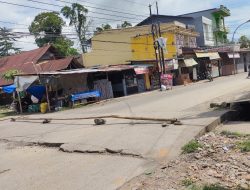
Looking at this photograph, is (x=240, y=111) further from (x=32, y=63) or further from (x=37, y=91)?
(x=32, y=63)

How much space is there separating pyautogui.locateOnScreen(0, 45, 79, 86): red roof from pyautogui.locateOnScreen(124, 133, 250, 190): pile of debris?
2671 cm

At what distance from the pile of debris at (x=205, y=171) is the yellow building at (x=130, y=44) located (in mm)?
33222

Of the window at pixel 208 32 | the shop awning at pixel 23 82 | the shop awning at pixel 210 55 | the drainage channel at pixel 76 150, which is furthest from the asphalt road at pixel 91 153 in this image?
the window at pixel 208 32

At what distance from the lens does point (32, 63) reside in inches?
1330

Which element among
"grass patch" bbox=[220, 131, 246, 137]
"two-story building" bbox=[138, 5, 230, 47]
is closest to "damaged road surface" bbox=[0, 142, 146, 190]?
"grass patch" bbox=[220, 131, 246, 137]

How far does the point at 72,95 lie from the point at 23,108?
3.96 m

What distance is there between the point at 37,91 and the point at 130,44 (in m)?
18.7

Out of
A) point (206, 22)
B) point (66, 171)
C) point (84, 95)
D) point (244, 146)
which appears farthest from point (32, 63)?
point (206, 22)

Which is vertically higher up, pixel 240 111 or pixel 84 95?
pixel 84 95

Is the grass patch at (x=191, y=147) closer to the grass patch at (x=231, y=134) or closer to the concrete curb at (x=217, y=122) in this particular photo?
the concrete curb at (x=217, y=122)

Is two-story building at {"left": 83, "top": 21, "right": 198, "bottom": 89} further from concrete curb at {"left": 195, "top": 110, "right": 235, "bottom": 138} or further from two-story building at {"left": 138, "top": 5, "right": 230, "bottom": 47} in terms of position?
concrete curb at {"left": 195, "top": 110, "right": 235, "bottom": 138}

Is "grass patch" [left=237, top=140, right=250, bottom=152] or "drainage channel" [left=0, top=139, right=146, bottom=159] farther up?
"grass patch" [left=237, top=140, right=250, bottom=152]

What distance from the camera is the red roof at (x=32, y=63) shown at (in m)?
34.9

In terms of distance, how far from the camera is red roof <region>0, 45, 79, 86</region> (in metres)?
34.9
